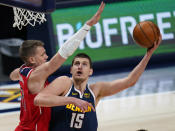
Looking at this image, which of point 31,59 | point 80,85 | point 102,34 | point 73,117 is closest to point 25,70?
point 31,59

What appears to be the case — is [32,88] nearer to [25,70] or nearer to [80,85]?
[25,70]

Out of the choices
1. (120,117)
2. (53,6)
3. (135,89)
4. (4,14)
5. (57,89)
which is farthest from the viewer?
(4,14)

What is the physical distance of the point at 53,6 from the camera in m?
3.23

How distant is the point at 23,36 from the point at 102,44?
82.1 inches

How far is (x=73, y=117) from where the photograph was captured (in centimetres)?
362

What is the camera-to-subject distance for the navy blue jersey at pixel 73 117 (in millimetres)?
3625

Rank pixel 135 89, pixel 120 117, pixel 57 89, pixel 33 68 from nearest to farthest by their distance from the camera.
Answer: pixel 57 89, pixel 33 68, pixel 120 117, pixel 135 89

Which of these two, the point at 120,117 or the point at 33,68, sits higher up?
the point at 33,68

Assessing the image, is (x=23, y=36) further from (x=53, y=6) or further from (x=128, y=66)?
(x=53, y=6)

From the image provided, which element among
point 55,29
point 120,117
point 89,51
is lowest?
point 120,117

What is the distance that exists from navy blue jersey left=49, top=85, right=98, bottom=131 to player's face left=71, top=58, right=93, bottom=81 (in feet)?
0.46

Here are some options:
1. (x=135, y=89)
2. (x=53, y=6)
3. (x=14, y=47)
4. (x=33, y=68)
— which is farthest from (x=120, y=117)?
(x=14, y=47)

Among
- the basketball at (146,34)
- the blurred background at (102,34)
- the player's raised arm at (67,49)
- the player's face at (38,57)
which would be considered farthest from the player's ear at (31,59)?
the blurred background at (102,34)

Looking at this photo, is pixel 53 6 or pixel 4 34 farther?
pixel 4 34
